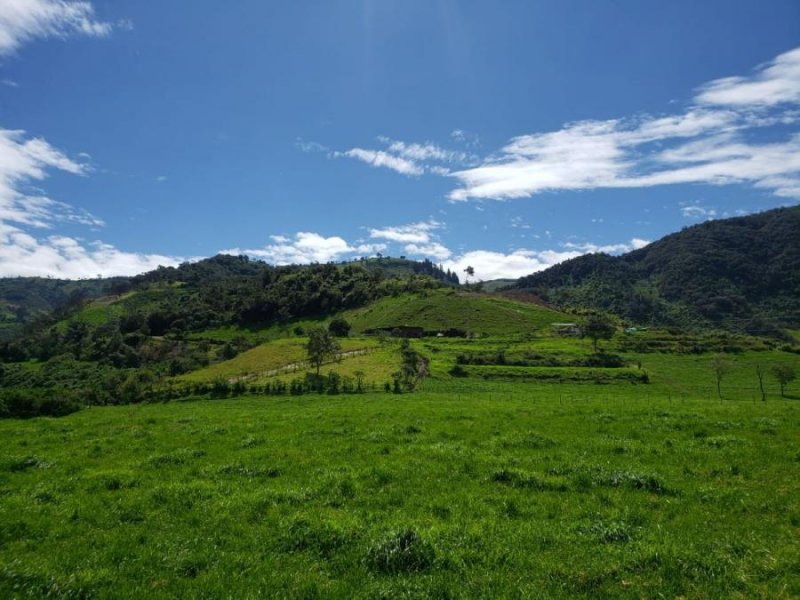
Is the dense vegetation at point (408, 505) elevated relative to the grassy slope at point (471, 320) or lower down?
lower down

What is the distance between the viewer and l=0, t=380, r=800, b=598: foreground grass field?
8867 millimetres

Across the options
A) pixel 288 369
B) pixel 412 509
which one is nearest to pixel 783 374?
pixel 288 369

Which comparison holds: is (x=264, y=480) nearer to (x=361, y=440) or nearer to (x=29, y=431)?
(x=361, y=440)

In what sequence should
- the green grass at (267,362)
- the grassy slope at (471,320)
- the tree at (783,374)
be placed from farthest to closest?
the grassy slope at (471,320)
the green grass at (267,362)
the tree at (783,374)

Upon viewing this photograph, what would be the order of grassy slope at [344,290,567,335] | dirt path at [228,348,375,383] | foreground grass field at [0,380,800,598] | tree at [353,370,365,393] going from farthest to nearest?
grassy slope at [344,290,567,335]
dirt path at [228,348,375,383]
tree at [353,370,365,393]
foreground grass field at [0,380,800,598]

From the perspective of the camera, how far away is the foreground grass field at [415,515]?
29.1 ft

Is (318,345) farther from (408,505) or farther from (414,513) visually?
(414,513)

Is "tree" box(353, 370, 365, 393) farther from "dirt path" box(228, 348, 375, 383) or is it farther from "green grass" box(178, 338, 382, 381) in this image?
"green grass" box(178, 338, 382, 381)

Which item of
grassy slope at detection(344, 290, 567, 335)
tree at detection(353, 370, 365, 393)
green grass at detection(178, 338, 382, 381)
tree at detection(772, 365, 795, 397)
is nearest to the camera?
tree at detection(353, 370, 365, 393)

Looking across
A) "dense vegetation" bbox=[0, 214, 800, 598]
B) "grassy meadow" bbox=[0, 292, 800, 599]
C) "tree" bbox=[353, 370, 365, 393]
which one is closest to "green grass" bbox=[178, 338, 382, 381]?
"tree" bbox=[353, 370, 365, 393]

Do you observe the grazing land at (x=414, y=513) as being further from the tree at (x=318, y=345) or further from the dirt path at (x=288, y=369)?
the dirt path at (x=288, y=369)

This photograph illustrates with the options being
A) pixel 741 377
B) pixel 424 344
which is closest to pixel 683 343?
pixel 741 377

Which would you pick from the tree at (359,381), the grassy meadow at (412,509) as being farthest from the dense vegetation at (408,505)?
the tree at (359,381)

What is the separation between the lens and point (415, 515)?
1188 cm
